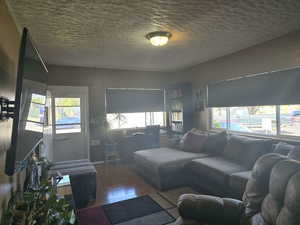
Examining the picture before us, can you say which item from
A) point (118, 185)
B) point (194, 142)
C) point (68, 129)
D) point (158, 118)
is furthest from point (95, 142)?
point (194, 142)

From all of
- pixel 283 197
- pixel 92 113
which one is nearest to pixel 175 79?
pixel 92 113

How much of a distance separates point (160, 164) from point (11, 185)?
2.13 metres

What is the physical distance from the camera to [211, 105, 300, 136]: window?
3176 millimetres

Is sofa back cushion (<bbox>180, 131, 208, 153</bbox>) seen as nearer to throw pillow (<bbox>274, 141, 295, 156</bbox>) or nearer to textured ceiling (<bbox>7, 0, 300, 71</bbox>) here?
throw pillow (<bbox>274, 141, 295, 156</bbox>)

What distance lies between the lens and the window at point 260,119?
3.18 meters

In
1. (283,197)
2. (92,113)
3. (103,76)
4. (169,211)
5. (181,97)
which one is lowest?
(169,211)

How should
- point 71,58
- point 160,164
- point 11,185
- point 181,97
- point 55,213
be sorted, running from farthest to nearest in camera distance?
point 181,97 → point 71,58 → point 160,164 → point 11,185 → point 55,213

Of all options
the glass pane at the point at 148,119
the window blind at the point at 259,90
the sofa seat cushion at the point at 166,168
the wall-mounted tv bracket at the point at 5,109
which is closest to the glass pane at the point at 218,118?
the window blind at the point at 259,90

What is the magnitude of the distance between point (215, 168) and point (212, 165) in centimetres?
12

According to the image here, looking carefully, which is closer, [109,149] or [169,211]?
[169,211]

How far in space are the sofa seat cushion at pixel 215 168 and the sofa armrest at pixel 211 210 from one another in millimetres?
1154

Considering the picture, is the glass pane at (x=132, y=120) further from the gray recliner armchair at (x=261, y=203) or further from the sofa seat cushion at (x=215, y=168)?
the gray recliner armchair at (x=261, y=203)

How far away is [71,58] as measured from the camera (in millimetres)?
4051

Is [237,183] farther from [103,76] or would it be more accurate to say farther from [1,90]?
[103,76]
